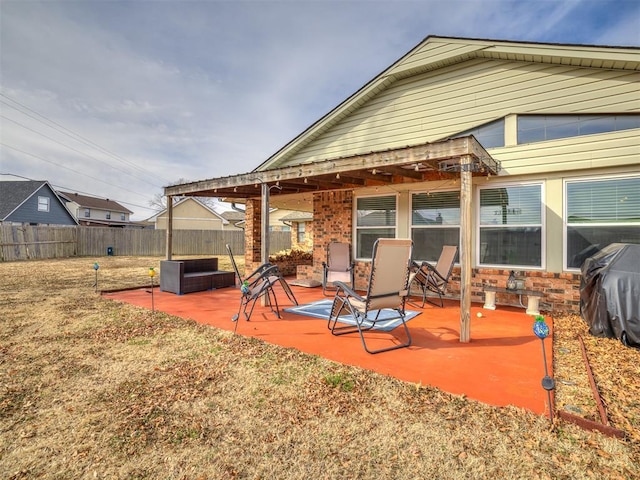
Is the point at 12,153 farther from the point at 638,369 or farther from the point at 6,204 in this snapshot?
the point at 638,369

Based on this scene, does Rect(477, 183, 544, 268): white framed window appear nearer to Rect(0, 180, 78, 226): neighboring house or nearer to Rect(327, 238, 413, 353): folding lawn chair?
Rect(327, 238, 413, 353): folding lawn chair

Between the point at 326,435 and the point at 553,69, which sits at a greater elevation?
the point at 553,69

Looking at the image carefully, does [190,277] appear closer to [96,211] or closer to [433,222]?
[433,222]

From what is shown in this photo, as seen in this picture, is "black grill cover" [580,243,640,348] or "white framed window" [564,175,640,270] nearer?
"black grill cover" [580,243,640,348]

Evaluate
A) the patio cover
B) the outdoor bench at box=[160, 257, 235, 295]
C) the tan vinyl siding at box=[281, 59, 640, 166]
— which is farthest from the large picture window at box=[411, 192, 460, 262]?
the outdoor bench at box=[160, 257, 235, 295]

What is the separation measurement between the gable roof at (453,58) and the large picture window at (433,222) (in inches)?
101

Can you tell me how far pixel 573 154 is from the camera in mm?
5184

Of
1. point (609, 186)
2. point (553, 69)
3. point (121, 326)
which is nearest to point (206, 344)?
point (121, 326)

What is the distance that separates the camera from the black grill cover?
12.2ft

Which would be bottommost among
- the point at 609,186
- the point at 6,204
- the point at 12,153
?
the point at 609,186

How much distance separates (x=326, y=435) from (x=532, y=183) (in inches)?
218

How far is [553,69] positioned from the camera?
5645mm

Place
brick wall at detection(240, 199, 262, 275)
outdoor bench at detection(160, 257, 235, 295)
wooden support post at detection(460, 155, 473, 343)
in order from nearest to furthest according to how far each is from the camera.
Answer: wooden support post at detection(460, 155, 473, 343) < outdoor bench at detection(160, 257, 235, 295) < brick wall at detection(240, 199, 262, 275)

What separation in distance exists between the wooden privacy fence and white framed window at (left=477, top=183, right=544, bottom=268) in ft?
51.5
